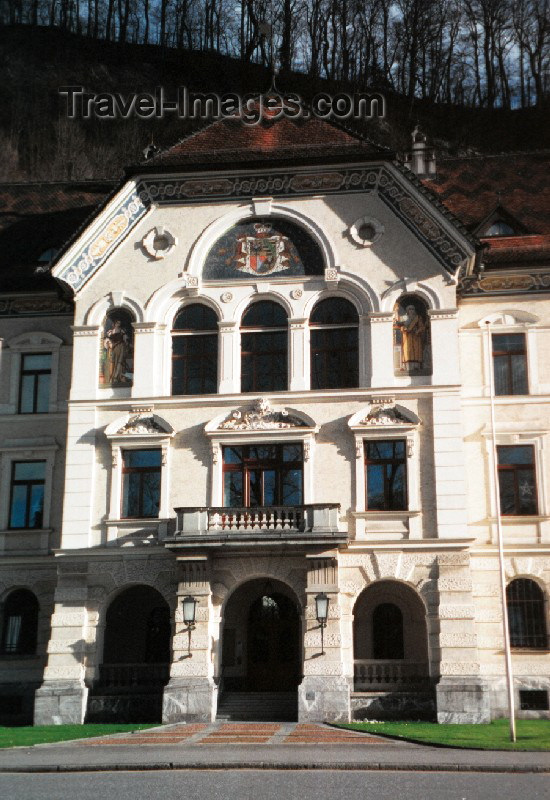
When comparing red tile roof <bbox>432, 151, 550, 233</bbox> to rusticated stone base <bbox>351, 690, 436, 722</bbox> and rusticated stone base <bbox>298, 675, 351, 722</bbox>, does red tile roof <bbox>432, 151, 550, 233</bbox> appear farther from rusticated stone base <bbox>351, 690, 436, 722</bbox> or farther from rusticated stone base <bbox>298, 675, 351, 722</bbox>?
rusticated stone base <bbox>298, 675, 351, 722</bbox>

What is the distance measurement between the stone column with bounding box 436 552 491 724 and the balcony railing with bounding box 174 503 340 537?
140 inches

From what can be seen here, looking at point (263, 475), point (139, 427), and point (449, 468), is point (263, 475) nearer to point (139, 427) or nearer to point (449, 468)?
point (139, 427)

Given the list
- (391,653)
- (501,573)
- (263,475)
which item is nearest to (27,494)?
(263,475)

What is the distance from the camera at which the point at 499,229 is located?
34344 millimetres

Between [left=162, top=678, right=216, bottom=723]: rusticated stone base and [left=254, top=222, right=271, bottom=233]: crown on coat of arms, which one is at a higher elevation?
[left=254, top=222, right=271, bottom=233]: crown on coat of arms

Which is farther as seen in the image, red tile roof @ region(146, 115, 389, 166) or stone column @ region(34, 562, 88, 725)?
red tile roof @ region(146, 115, 389, 166)

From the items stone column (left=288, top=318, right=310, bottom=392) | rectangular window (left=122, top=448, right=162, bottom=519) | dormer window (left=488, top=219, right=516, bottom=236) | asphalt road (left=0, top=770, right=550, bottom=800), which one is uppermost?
dormer window (left=488, top=219, right=516, bottom=236)

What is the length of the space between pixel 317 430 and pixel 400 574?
479 centimetres

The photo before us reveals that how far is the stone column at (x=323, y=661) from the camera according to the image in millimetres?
27953

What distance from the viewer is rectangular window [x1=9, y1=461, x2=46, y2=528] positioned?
33062 mm

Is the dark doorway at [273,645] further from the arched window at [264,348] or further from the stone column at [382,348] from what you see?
the stone column at [382,348]

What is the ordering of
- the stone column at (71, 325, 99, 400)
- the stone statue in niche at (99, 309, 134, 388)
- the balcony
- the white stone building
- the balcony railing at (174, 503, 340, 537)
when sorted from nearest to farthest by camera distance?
the balcony, the balcony railing at (174, 503, 340, 537), the white stone building, the stone column at (71, 325, 99, 400), the stone statue in niche at (99, 309, 134, 388)

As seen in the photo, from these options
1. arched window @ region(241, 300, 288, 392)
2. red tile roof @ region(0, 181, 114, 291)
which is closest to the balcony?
arched window @ region(241, 300, 288, 392)

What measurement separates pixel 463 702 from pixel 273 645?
20.9 ft
